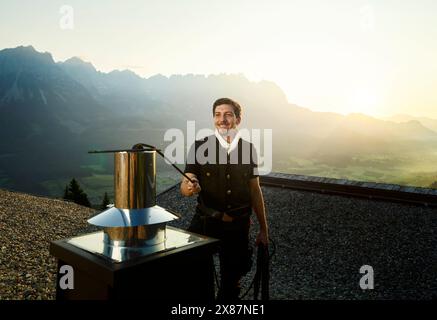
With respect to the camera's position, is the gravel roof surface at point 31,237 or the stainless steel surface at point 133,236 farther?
the gravel roof surface at point 31,237

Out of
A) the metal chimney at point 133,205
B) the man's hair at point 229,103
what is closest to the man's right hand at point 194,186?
the metal chimney at point 133,205

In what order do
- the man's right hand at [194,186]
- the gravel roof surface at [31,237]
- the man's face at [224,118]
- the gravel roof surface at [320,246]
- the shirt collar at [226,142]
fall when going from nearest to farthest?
1. the man's right hand at [194,186]
2. the man's face at [224,118]
3. the shirt collar at [226,142]
4. the gravel roof surface at [31,237]
5. the gravel roof surface at [320,246]

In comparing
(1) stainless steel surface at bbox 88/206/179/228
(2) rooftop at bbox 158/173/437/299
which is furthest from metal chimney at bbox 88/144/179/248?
(2) rooftop at bbox 158/173/437/299

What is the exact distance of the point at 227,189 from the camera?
3.38 meters

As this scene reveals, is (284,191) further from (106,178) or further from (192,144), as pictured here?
(106,178)

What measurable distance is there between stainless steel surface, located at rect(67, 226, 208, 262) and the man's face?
50.4 inches

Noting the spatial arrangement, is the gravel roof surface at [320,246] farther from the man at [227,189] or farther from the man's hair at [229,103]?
the man's hair at [229,103]

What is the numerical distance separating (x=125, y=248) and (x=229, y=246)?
5.30 feet

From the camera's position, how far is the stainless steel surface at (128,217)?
6.29 ft

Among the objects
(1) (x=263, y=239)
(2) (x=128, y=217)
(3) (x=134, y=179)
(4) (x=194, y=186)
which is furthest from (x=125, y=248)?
(1) (x=263, y=239)

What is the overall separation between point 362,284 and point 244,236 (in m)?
3.67

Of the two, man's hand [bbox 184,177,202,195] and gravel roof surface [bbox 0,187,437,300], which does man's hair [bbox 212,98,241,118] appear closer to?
man's hand [bbox 184,177,202,195]

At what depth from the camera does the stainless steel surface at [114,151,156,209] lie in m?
1.92
